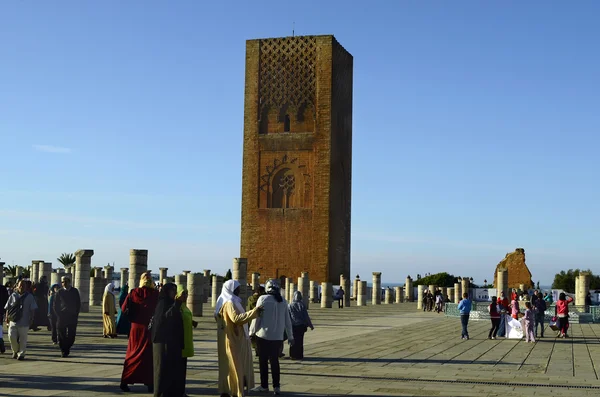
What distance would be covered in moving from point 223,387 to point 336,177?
3769 cm

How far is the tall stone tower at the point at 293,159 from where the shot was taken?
44156 millimetres

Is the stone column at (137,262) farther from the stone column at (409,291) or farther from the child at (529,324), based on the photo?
the stone column at (409,291)

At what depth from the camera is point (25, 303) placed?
11594 millimetres

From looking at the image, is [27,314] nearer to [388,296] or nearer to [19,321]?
[19,321]

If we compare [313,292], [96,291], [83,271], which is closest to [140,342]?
[83,271]

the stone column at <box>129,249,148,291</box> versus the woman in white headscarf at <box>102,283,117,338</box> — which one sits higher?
the stone column at <box>129,249,148,291</box>

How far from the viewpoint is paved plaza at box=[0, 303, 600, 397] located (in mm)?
8648

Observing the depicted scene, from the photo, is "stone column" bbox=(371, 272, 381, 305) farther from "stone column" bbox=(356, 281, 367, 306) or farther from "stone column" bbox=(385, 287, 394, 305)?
"stone column" bbox=(356, 281, 367, 306)

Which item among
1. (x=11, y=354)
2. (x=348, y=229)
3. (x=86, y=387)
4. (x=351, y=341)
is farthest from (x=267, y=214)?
(x=86, y=387)

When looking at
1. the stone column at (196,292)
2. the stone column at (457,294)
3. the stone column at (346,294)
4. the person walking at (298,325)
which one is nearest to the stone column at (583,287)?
the stone column at (457,294)

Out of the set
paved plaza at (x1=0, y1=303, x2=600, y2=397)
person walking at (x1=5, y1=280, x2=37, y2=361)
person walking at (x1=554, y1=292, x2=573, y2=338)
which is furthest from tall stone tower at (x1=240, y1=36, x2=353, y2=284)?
person walking at (x1=5, y1=280, x2=37, y2=361)

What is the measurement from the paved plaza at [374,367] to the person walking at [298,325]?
197mm

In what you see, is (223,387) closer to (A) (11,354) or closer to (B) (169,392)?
(B) (169,392)

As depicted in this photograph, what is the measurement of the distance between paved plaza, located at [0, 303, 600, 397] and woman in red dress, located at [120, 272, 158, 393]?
0.56 feet
